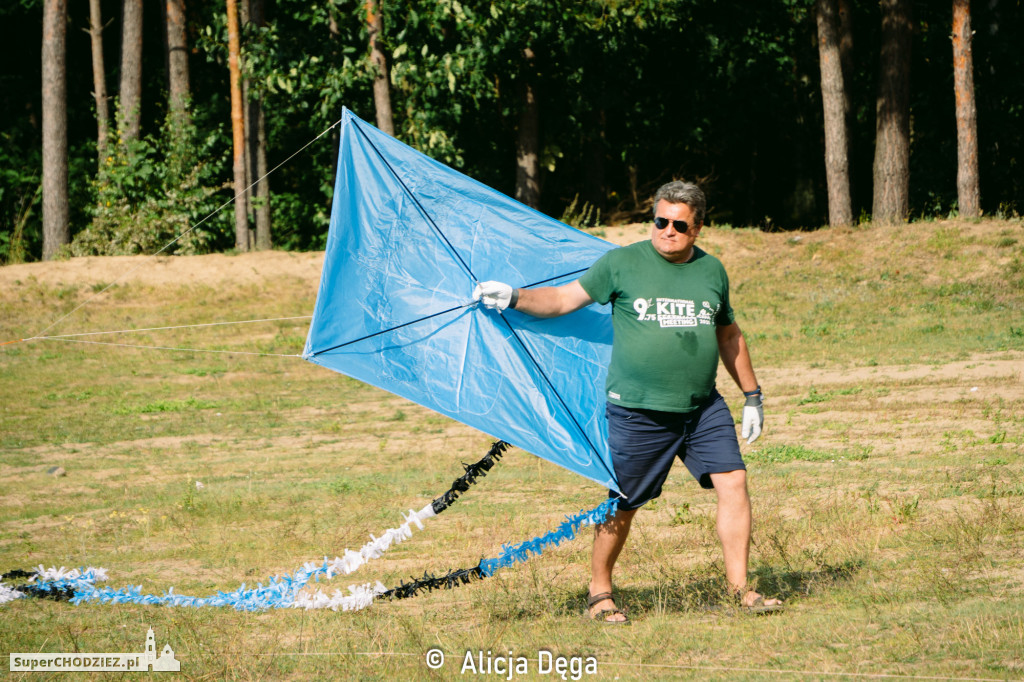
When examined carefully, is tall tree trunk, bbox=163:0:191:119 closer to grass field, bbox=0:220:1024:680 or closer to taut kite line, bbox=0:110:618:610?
grass field, bbox=0:220:1024:680

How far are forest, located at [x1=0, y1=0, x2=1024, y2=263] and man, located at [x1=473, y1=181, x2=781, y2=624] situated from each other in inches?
598

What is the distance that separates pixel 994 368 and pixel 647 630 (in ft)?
28.6

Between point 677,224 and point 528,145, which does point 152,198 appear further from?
point 677,224

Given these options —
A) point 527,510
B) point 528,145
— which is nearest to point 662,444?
point 527,510

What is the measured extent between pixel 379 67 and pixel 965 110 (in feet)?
37.9

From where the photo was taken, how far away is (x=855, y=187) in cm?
3053

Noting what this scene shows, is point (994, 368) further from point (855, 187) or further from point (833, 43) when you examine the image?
point (855, 187)

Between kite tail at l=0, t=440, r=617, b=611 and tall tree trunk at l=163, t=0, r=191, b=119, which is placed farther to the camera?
tall tree trunk at l=163, t=0, r=191, b=119

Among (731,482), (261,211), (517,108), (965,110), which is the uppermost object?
(517,108)

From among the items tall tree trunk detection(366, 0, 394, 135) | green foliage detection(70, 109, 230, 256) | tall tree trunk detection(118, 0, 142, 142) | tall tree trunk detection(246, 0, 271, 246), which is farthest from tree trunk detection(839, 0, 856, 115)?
tall tree trunk detection(118, 0, 142, 142)

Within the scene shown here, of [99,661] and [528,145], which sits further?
[528,145]

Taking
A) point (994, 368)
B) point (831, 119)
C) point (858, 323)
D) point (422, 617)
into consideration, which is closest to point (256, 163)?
point (831, 119)

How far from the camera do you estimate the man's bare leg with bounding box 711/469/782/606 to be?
488cm

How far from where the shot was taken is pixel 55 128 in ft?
75.3
